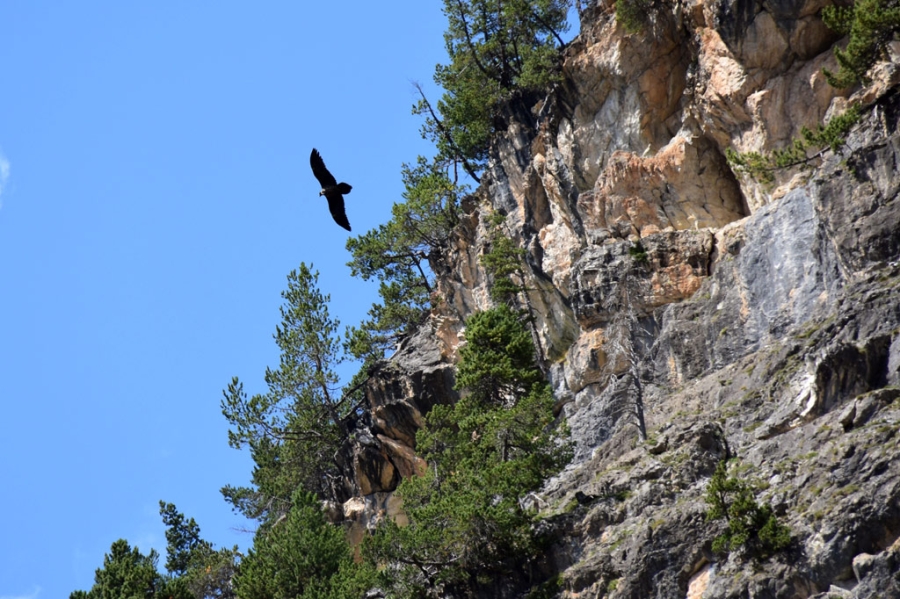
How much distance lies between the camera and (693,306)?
40500mm

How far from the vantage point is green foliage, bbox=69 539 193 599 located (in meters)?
47.8

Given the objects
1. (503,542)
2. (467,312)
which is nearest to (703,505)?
(503,542)

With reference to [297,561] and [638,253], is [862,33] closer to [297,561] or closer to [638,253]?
[638,253]

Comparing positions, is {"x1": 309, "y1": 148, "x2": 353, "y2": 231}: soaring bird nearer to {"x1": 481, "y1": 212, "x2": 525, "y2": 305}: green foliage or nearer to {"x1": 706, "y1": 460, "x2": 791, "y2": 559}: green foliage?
{"x1": 706, "y1": 460, "x2": 791, "y2": 559}: green foliage

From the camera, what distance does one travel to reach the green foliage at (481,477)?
114 feet

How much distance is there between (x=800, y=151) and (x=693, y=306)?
252 inches

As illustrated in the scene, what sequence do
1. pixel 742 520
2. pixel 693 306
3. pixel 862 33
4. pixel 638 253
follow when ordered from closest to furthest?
1. pixel 742 520
2. pixel 862 33
3. pixel 693 306
4. pixel 638 253

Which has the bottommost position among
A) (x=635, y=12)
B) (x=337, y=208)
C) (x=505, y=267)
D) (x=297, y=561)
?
(x=297, y=561)

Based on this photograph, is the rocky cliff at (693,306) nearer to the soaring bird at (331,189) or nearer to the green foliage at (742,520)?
Answer: the green foliage at (742,520)

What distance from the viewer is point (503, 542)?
113ft

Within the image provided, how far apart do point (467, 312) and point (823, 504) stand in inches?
1150

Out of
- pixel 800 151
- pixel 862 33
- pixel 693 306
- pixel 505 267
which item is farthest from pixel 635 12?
pixel 693 306

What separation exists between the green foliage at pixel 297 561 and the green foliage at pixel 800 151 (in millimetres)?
19196

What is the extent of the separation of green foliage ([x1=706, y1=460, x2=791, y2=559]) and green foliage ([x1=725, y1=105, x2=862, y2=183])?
39.1 feet
